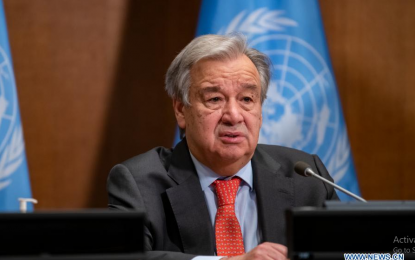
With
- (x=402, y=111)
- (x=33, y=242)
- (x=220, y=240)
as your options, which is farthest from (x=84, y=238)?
(x=402, y=111)

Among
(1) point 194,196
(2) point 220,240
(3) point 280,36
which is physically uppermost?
(3) point 280,36

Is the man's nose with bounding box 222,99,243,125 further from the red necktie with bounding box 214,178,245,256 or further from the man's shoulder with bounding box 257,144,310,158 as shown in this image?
the man's shoulder with bounding box 257,144,310,158

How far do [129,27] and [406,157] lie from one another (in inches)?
80.0

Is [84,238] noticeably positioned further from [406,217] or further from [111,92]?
[111,92]

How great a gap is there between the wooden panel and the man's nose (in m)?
1.79

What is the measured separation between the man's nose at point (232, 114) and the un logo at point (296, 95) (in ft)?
3.29

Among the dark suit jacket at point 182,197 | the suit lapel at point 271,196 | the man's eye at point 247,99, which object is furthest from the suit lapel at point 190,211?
the man's eye at point 247,99

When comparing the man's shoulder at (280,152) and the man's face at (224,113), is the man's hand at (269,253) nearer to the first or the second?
the man's face at (224,113)

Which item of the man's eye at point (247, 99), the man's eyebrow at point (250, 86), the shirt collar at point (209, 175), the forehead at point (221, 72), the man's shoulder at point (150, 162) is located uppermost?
the forehead at point (221, 72)

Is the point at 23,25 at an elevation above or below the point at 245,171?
above

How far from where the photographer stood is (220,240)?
2.04m

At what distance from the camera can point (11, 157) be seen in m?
3.03

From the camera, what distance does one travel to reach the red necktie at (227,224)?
2.03 metres

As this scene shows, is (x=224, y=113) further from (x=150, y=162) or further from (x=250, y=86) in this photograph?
(x=150, y=162)
